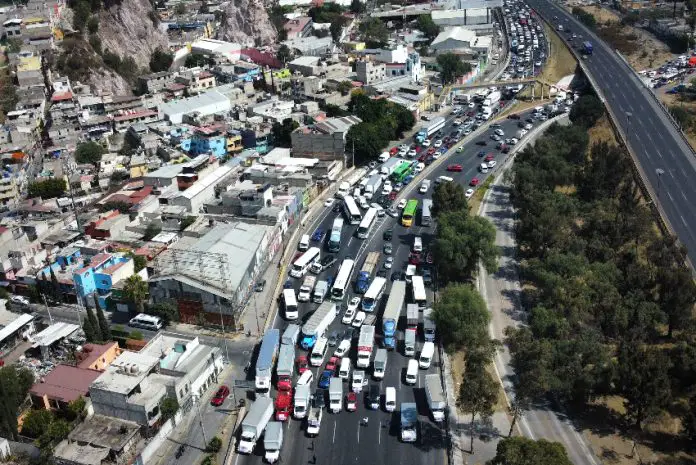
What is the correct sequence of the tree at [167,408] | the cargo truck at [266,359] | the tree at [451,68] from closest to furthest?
the tree at [167,408] → the cargo truck at [266,359] → the tree at [451,68]

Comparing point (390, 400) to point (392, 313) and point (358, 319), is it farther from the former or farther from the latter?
point (358, 319)


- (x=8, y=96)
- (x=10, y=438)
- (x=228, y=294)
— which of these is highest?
(x=8, y=96)

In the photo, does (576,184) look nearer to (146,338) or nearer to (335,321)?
(335,321)

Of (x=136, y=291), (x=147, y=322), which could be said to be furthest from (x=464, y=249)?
(x=136, y=291)

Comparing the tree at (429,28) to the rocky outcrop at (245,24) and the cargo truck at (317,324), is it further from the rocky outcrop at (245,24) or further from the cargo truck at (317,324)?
the cargo truck at (317,324)

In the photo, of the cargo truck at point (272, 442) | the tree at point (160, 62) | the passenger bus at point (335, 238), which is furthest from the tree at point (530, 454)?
the tree at point (160, 62)

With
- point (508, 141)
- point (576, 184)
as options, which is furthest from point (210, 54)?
point (576, 184)

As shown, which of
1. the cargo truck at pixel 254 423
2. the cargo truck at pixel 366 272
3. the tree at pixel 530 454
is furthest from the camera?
the cargo truck at pixel 366 272

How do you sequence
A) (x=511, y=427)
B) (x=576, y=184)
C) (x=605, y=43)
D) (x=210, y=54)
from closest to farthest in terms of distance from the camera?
(x=511, y=427) → (x=576, y=184) → (x=210, y=54) → (x=605, y=43)
